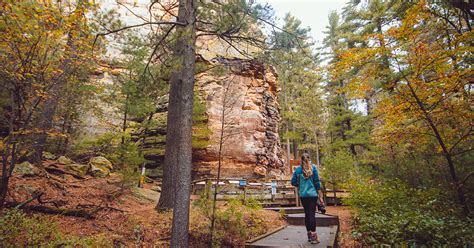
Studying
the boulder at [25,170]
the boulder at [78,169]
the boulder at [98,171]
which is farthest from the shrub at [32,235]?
the boulder at [98,171]

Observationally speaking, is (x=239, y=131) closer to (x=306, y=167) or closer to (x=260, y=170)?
(x=260, y=170)

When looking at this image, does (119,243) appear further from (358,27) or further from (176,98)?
(358,27)

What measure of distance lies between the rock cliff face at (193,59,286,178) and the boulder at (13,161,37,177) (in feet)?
31.7

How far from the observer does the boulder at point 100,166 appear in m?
11.3

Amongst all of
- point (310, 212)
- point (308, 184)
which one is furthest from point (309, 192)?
point (310, 212)

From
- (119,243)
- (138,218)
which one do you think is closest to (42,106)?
(138,218)

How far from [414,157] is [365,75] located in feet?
10.1

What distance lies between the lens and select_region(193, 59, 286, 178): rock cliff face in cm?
1755

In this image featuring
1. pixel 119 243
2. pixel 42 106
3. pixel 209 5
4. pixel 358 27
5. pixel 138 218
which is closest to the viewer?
pixel 119 243

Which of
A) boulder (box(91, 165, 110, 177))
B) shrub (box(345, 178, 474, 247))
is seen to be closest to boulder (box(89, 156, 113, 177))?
boulder (box(91, 165, 110, 177))

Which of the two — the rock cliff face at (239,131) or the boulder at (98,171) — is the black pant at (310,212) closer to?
the boulder at (98,171)

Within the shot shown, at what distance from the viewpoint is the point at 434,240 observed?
13.7 ft

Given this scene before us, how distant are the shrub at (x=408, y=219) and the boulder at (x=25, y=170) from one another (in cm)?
994

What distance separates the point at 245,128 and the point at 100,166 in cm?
1024
